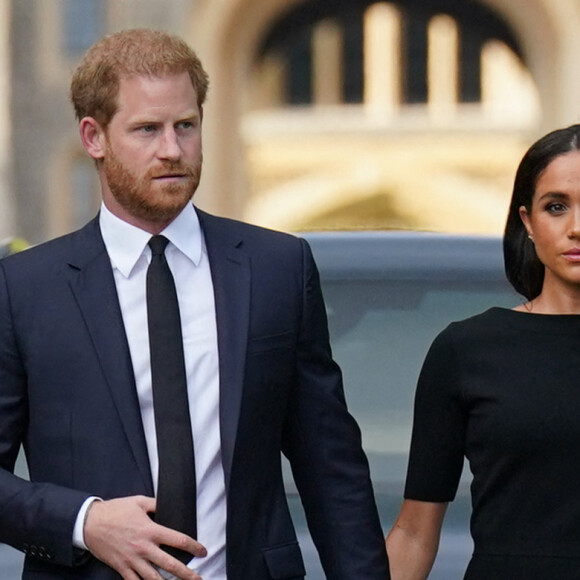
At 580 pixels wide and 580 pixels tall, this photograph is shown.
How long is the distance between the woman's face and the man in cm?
42

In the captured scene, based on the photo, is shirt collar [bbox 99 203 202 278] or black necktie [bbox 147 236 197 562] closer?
black necktie [bbox 147 236 197 562]

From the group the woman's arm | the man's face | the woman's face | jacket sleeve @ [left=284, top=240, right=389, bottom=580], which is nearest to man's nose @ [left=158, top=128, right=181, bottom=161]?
the man's face

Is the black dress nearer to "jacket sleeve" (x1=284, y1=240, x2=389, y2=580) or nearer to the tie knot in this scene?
→ "jacket sleeve" (x1=284, y1=240, x2=389, y2=580)

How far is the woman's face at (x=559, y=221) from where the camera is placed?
319 cm

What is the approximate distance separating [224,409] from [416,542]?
494mm

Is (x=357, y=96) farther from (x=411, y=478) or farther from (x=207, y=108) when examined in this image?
(x=411, y=478)

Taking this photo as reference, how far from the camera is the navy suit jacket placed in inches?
122

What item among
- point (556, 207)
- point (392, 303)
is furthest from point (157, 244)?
point (392, 303)

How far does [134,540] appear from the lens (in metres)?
3.01

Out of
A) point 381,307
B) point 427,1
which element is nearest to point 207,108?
point 427,1

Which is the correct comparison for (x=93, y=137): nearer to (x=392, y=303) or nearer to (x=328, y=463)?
(x=328, y=463)

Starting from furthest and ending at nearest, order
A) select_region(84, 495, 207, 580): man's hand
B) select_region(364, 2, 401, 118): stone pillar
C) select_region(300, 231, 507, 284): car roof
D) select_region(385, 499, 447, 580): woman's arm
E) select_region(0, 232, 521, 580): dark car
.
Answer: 1. select_region(364, 2, 401, 118): stone pillar
2. select_region(300, 231, 507, 284): car roof
3. select_region(0, 232, 521, 580): dark car
4. select_region(385, 499, 447, 580): woman's arm
5. select_region(84, 495, 207, 580): man's hand

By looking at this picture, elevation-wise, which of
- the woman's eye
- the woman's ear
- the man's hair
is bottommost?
the woman's ear

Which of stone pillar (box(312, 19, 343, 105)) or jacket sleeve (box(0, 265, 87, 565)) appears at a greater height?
jacket sleeve (box(0, 265, 87, 565))
